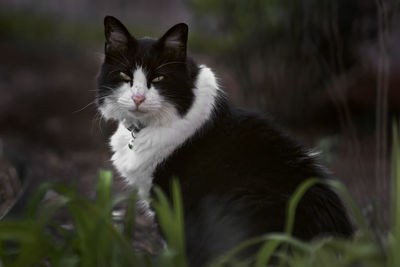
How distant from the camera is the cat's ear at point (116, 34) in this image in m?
2.34

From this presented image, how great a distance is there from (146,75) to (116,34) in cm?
24

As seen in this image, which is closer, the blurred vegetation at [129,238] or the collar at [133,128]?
the blurred vegetation at [129,238]

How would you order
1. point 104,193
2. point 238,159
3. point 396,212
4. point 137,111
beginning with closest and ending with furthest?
point 396,212 < point 104,193 < point 238,159 < point 137,111

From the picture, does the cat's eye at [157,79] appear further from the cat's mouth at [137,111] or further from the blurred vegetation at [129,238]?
the blurred vegetation at [129,238]

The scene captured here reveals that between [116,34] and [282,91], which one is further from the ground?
[116,34]

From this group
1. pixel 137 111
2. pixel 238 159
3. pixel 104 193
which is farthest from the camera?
pixel 137 111

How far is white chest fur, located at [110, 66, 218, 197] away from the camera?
2.38 meters

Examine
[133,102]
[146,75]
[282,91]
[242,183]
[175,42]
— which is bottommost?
[282,91]

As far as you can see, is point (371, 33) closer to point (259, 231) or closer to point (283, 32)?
point (283, 32)

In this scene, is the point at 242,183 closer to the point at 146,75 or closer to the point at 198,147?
the point at 198,147

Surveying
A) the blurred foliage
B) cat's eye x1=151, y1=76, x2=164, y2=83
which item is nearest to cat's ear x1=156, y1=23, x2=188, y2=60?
cat's eye x1=151, y1=76, x2=164, y2=83

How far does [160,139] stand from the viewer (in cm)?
240

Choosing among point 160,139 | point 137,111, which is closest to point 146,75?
point 137,111

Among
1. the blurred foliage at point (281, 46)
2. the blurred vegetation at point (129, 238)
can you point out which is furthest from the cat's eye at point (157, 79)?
the blurred foliage at point (281, 46)
